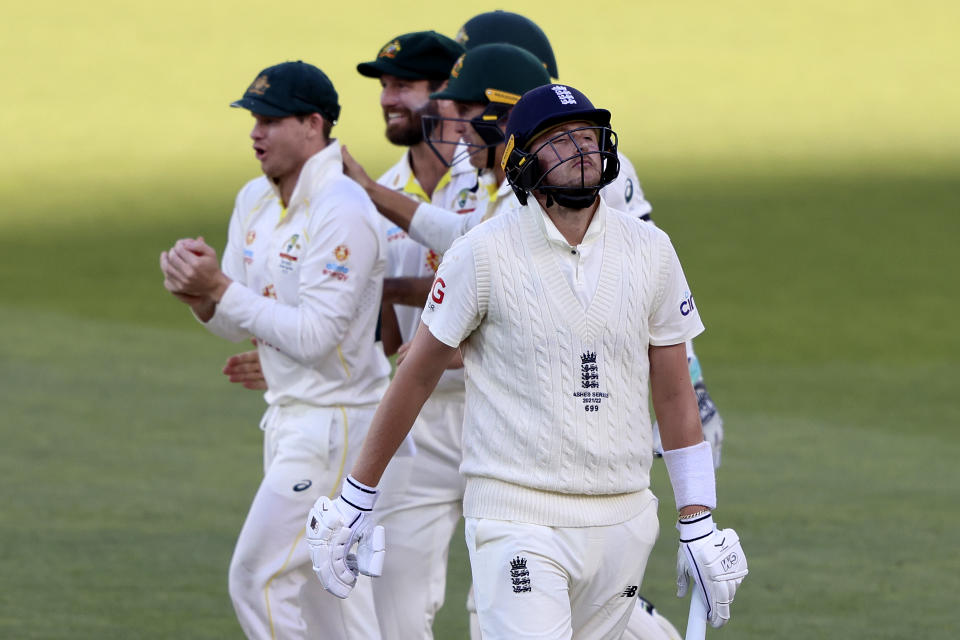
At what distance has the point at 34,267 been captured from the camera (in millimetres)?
16375

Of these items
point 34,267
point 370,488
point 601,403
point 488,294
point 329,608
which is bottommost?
point 34,267

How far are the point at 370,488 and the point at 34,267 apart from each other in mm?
13279

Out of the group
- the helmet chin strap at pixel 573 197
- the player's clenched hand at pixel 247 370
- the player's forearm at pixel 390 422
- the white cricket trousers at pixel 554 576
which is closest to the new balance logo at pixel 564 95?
the helmet chin strap at pixel 573 197

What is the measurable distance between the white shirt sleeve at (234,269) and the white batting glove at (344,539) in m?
1.54

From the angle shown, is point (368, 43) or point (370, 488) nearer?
point (370, 488)

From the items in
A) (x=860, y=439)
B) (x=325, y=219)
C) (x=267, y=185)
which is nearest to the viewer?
(x=325, y=219)

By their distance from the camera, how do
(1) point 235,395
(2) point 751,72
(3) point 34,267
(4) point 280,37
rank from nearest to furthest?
(1) point 235,395, (3) point 34,267, (2) point 751,72, (4) point 280,37

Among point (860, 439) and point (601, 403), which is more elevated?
point (601, 403)

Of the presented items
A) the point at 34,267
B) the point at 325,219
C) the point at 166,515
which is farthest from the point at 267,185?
the point at 34,267

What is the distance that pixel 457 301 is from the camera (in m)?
3.69

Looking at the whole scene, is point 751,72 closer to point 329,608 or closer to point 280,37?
point 280,37

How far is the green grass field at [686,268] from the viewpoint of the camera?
23.8 ft

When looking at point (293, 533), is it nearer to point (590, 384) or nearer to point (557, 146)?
point (590, 384)

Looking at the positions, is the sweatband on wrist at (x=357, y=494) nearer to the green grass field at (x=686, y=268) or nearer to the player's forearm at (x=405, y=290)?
the player's forearm at (x=405, y=290)
